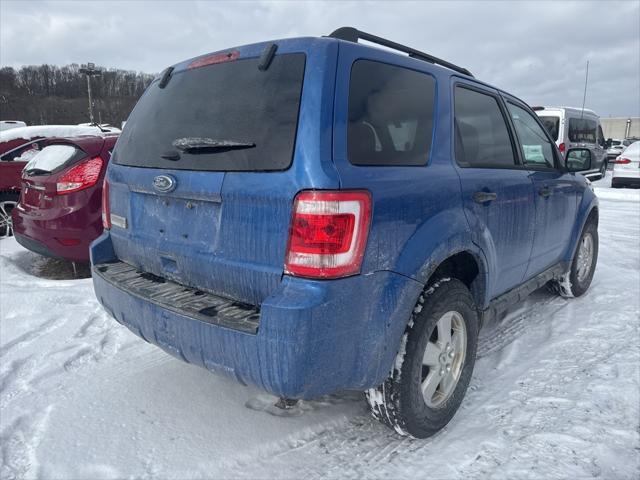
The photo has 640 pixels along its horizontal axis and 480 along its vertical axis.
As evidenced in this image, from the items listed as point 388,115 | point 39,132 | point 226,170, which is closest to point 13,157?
point 39,132

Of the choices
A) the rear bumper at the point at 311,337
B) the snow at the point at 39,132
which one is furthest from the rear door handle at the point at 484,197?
the snow at the point at 39,132

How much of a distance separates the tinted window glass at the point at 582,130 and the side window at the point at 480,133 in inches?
421

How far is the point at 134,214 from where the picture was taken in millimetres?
2461

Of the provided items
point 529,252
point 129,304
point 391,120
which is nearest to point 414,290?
point 391,120

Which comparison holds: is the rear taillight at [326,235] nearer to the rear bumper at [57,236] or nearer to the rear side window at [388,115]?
the rear side window at [388,115]

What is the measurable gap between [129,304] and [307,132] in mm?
1237

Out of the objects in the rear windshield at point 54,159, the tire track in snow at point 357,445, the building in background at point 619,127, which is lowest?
the tire track in snow at point 357,445

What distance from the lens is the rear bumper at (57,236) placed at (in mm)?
4402

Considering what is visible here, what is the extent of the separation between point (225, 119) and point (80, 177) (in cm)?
297

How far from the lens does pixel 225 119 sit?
6.84 ft

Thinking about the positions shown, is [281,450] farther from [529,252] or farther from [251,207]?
[529,252]

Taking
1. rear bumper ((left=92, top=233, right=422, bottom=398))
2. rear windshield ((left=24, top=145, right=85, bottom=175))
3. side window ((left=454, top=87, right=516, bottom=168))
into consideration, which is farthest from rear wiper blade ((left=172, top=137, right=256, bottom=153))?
rear windshield ((left=24, top=145, right=85, bottom=175))

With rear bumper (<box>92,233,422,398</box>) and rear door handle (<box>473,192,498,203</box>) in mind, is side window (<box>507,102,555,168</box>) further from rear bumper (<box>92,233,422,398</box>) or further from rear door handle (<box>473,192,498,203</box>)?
rear bumper (<box>92,233,422,398</box>)

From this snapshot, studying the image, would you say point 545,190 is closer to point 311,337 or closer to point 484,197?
point 484,197
